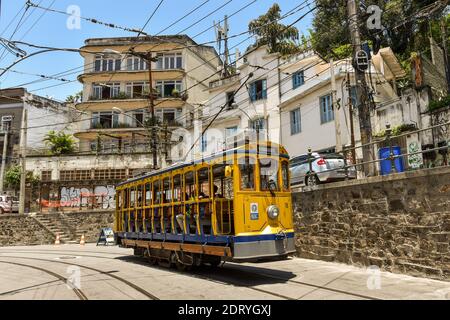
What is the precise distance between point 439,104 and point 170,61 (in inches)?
1122

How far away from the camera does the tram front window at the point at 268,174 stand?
9789 millimetres

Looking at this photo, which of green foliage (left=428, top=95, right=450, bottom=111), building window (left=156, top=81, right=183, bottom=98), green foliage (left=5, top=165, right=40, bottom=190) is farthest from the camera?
building window (left=156, top=81, right=183, bottom=98)

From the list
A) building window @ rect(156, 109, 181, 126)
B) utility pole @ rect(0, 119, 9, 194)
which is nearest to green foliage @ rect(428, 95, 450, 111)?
building window @ rect(156, 109, 181, 126)

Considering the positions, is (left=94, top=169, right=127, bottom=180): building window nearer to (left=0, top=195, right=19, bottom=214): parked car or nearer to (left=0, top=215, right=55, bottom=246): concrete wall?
(left=0, top=195, right=19, bottom=214): parked car

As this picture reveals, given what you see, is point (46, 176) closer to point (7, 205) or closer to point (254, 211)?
point (7, 205)

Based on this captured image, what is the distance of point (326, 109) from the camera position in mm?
24266

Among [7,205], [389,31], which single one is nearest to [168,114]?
[7,205]

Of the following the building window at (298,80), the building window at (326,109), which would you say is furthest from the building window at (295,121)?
the building window at (326,109)

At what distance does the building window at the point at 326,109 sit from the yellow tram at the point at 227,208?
14417 mm

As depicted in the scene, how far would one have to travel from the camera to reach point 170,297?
309 inches

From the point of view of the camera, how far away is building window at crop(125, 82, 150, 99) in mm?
39688

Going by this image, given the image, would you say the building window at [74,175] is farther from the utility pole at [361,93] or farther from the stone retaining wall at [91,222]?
the utility pole at [361,93]

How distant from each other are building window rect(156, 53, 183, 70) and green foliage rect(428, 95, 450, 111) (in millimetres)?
27033
